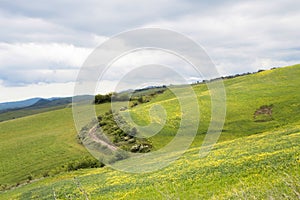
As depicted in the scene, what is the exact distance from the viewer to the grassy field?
19.5 meters

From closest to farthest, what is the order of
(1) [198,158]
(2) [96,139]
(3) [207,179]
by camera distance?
(3) [207,179]
(1) [198,158]
(2) [96,139]

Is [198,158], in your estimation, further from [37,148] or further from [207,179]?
[37,148]

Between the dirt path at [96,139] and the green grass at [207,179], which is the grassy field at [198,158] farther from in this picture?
the dirt path at [96,139]

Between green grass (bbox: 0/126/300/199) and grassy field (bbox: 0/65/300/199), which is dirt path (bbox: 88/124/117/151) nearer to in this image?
grassy field (bbox: 0/65/300/199)

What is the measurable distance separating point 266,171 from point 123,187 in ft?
37.0

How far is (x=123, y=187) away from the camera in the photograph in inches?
1072

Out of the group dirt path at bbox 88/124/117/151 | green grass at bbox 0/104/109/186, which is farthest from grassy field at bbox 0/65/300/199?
dirt path at bbox 88/124/117/151

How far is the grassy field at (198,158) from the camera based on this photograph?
64.0ft

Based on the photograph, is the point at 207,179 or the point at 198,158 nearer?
the point at 207,179

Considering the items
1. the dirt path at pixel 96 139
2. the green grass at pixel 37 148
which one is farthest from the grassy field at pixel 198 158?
the dirt path at pixel 96 139

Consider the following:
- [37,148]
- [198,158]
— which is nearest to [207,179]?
[198,158]

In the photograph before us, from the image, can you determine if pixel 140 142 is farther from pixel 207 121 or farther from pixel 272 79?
pixel 272 79

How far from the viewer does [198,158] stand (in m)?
33.2

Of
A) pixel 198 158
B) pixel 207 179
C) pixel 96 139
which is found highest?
pixel 207 179
